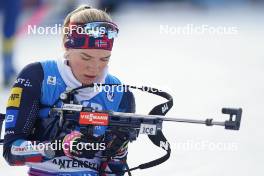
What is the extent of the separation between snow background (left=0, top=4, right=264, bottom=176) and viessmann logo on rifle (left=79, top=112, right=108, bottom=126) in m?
2.16

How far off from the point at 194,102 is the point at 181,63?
2.27 metres

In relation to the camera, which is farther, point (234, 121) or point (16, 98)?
point (16, 98)

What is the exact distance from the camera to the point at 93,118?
169 inches

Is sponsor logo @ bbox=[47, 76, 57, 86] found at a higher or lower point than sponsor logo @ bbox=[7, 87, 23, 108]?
higher

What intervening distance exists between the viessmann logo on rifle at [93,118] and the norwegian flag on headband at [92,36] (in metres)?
0.37

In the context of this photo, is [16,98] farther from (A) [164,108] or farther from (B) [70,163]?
(A) [164,108]

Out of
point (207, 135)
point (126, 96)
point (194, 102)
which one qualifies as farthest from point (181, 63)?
point (126, 96)

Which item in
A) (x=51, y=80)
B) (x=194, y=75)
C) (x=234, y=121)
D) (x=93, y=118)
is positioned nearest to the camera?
(x=234, y=121)

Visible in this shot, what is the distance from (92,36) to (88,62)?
0.45ft

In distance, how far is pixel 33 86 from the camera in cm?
443

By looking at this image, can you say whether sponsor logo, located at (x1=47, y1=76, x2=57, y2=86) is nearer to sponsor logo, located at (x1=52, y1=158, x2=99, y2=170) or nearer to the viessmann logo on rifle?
the viessmann logo on rifle

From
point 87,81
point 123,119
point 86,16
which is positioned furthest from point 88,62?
point 123,119

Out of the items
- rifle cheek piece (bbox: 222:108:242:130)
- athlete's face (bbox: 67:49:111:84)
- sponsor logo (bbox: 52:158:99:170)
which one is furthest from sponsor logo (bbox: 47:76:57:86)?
rifle cheek piece (bbox: 222:108:242:130)

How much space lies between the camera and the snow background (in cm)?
695
